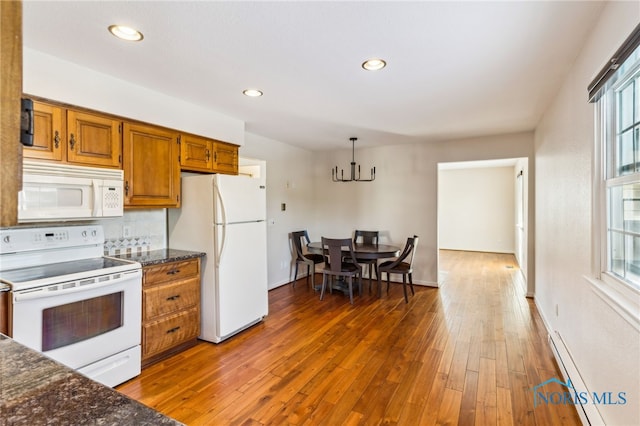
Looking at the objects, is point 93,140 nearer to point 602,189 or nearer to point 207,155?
point 207,155

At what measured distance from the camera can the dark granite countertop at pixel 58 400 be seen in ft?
2.21

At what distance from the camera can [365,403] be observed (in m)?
2.12

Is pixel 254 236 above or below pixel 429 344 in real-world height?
above

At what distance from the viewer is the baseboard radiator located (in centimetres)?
178

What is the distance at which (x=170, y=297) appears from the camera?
2.75m

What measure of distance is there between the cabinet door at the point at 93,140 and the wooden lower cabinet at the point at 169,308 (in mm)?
932

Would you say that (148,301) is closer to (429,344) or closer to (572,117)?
(429,344)

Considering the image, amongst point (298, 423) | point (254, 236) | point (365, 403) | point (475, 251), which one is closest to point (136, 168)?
point (254, 236)

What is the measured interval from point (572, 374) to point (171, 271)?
321 cm

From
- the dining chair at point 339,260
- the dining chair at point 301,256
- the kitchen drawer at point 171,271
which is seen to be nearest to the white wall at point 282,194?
the dining chair at point 301,256

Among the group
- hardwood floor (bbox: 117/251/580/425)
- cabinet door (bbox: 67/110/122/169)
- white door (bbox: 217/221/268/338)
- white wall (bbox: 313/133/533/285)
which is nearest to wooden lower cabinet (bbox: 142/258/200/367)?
hardwood floor (bbox: 117/251/580/425)

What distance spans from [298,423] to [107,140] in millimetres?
2513

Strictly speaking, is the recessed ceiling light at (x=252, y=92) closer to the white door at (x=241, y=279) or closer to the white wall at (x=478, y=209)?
the white door at (x=241, y=279)

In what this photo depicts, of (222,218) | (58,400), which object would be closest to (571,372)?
(58,400)
